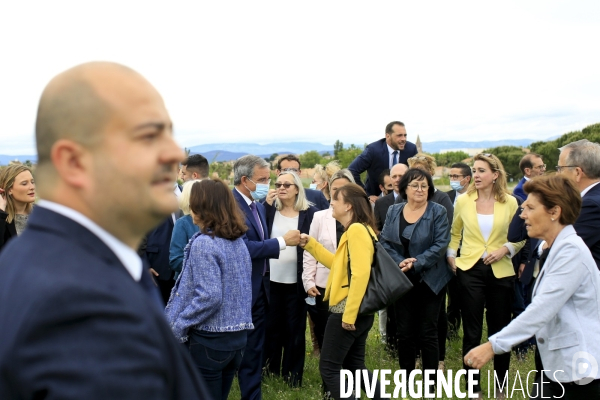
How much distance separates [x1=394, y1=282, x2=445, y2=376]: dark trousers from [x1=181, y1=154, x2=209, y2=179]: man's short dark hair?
2.84 meters

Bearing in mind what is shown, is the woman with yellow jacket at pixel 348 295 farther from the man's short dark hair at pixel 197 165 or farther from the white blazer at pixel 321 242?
the man's short dark hair at pixel 197 165

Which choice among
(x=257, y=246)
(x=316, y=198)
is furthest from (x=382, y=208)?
(x=257, y=246)

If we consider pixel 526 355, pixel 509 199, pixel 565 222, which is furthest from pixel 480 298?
pixel 565 222

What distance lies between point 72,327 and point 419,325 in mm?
5582

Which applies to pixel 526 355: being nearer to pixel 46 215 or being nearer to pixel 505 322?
pixel 505 322

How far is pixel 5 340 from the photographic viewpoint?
101cm

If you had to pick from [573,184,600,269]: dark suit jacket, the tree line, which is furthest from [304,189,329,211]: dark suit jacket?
the tree line

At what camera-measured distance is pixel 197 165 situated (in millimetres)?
7148

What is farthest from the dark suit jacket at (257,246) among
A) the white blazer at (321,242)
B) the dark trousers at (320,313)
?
the dark trousers at (320,313)

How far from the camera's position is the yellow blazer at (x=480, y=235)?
620 cm

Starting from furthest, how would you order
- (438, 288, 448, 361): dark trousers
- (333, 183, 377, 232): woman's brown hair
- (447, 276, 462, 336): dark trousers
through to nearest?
(447, 276, 462, 336): dark trousers
(438, 288, 448, 361): dark trousers
(333, 183, 377, 232): woman's brown hair

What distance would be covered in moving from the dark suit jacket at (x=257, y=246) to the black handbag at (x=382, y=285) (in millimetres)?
916

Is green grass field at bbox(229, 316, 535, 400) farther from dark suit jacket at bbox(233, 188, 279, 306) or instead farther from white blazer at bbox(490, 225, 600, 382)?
white blazer at bbox(490, 225, 600, 382)

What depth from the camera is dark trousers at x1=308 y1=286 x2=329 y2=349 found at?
6.42 m
